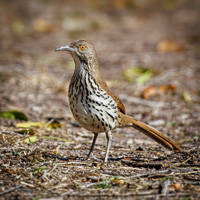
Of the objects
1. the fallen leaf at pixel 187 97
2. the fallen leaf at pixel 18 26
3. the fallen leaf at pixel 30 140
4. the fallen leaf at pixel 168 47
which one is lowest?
the fallen leaf at pixel 30 140

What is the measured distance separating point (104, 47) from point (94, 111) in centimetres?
721

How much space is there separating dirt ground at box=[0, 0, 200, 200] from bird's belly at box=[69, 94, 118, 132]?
1.37 ft

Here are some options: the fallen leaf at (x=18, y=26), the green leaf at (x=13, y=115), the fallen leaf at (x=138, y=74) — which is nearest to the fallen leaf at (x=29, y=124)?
the green leaf at (x=13, y=115)

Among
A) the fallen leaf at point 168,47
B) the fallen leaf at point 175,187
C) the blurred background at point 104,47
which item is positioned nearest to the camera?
the fallen leaf at point 175,187

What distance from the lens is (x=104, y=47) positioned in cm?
1126

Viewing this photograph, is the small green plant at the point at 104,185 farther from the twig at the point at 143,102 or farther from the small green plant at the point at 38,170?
the twig at the point at 143,102

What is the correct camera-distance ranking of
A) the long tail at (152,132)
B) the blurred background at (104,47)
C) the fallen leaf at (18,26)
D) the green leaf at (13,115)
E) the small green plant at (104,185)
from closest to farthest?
1. the small green plant at (104,185)
2. the long tail at (152,132)
3. the green leaf at (13,115)
4. the blurred background at (104,47)
5. the fallen leaf at (18,26)

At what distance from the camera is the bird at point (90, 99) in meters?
4.25

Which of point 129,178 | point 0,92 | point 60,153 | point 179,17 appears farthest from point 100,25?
point 129,178

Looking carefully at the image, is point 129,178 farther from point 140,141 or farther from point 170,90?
point 170,90

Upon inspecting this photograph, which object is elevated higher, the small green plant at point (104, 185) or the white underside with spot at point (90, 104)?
the white underside with spot at point (90, 104)

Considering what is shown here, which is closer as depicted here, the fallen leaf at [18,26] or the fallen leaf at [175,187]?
the fallen leaf at [175,187]

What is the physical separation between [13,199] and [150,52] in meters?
8.21

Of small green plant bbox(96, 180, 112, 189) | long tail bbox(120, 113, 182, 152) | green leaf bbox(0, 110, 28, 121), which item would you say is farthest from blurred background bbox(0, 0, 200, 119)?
small green plant bbox(96, 180, 112, 189)
